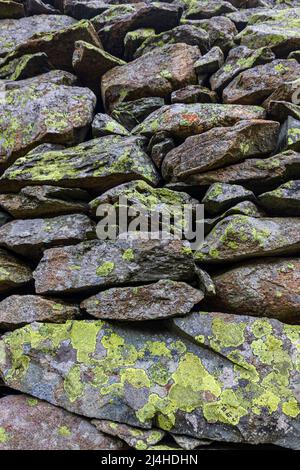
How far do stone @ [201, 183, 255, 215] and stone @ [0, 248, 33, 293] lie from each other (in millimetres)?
3057

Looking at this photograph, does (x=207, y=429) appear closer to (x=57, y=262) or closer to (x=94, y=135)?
(x=57, y=262)

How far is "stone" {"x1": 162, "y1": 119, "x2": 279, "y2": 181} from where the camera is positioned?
6.27 metres

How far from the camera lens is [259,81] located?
25.2ft

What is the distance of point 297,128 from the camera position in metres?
6.48

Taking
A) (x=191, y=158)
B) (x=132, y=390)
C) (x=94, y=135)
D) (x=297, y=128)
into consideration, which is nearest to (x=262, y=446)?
(x=132, y=390)

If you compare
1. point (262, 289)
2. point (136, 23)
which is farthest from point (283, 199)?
point (136, 23)

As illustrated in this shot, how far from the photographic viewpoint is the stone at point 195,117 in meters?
7.00

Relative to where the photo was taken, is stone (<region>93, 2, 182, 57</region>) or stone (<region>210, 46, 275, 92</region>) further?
stone (<region>93, 2, 182, 57</region>)

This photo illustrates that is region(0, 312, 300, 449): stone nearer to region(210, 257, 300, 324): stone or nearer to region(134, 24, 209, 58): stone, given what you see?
region(210, 257, 300, 324): stone

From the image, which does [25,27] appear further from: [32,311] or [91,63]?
[32,311]

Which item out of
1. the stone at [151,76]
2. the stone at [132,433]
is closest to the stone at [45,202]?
the stone at [151,76]

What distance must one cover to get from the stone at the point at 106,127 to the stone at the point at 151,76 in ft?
2.80

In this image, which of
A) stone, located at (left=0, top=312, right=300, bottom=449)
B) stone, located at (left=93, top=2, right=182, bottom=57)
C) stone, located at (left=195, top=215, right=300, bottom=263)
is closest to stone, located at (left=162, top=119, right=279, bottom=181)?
stone, located at (left=195, top=215, right=300, bottom=263)
